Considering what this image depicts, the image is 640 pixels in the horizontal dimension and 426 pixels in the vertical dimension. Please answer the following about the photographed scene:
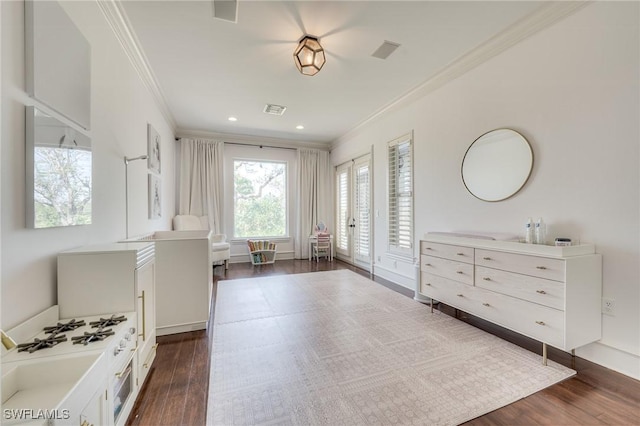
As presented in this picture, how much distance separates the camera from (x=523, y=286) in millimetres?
2102

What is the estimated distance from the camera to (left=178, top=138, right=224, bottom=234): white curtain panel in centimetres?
552

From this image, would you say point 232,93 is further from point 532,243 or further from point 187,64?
point 532,243

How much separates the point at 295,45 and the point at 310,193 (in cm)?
394

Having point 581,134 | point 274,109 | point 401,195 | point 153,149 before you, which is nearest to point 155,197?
point 153,149

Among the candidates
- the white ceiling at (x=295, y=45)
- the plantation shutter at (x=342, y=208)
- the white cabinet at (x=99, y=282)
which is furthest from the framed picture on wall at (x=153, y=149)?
the plantation shutter at (x=342, y=208)

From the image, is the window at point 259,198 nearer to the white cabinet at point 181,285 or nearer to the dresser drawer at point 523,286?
the white cabinet at point 181,285

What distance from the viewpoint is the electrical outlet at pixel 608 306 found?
6.36 ft

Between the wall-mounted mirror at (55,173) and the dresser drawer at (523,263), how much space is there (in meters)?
3.12

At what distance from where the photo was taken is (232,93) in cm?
381

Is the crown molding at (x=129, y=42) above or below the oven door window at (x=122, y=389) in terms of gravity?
above

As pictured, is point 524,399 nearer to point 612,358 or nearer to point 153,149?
point 612,358

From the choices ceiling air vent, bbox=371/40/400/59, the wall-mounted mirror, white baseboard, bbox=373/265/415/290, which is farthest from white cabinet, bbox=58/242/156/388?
white baseboard, bbox=373/265/415/290

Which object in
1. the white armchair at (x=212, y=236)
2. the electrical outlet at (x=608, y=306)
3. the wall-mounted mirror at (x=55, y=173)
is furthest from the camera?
the white armchair at (x=212, y=236)

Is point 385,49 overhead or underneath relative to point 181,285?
overhead
